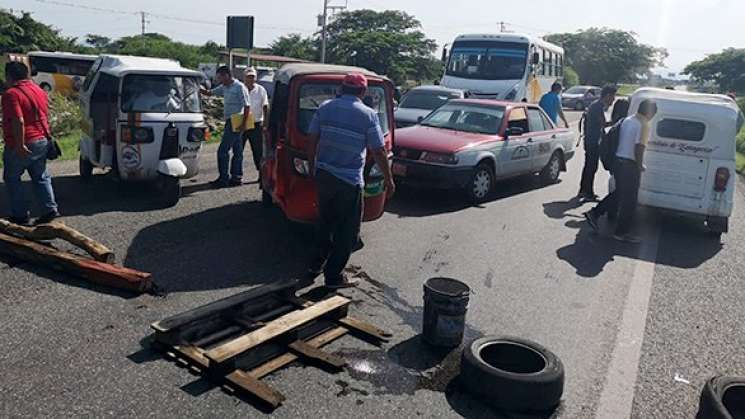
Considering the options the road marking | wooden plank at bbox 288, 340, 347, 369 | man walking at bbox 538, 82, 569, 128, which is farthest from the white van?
wooden plank at bbox 288, 340, 347, 369

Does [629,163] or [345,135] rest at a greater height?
[345,135]

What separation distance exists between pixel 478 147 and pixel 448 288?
5650 mm

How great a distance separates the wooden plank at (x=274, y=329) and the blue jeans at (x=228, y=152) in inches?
210

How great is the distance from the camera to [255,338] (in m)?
4.41

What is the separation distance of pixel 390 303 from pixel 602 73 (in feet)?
263

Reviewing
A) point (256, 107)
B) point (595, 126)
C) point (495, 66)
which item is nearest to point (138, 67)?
point (256, 107)

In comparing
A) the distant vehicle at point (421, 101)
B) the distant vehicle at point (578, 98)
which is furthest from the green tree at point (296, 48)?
the distant vehicle at point (421, 101)

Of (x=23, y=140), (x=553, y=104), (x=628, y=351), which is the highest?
(x=553, y=104)

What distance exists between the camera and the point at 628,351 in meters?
5.05

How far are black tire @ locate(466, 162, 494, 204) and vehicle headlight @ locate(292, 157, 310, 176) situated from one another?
3971mm

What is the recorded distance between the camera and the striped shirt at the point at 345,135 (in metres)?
5.67

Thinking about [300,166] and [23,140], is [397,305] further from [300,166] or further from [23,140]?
[23,140]

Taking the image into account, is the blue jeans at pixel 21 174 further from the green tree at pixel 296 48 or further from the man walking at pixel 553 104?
the green tree at pixel 296 48

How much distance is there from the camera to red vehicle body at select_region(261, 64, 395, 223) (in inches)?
265
